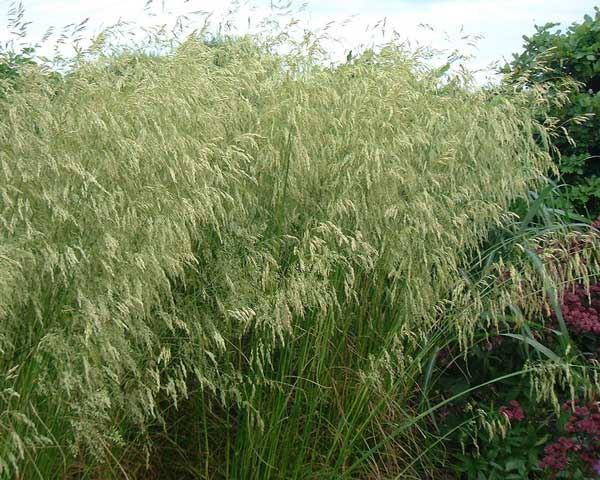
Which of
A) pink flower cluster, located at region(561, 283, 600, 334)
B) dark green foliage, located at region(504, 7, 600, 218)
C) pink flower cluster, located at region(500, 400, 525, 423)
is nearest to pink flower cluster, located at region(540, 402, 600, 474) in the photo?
pink flower cluster, located at region(500, 400, 525, 423)

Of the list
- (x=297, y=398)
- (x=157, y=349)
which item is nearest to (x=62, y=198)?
(x=157, y=349)

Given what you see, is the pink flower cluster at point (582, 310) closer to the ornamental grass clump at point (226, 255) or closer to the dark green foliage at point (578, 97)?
the ornamental grass clump at point (226, 255)

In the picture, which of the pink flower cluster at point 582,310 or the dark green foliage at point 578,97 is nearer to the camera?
the pink flower cluster at point 582,310

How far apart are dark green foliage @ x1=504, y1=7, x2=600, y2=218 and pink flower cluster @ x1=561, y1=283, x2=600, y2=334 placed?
6.56 feet

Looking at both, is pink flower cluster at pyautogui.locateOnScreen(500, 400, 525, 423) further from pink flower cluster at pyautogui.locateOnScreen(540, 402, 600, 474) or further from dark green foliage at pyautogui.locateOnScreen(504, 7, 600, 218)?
dark green foliage at pyautogui.locateOnScreen(504, 7, 600, 218)

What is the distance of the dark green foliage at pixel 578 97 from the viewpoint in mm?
6531

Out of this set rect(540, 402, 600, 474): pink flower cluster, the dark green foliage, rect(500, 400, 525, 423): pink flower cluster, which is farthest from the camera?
the dark green foliage

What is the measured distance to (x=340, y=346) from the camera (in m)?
3.50

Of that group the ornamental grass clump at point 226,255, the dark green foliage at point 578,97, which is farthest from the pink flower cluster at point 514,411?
the dark green foliage at point 578,97

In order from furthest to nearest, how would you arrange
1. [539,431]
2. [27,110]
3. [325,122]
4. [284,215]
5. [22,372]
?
1. [539,431]
2. [325,122]
3. [284,215]
4. [27,110]
5. [22,372]

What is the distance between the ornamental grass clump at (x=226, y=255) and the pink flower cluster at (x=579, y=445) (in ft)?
1.77

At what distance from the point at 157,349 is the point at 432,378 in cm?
154

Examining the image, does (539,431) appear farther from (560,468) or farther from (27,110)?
(27,110)

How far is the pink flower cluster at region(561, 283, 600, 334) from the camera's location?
405 centimetres
